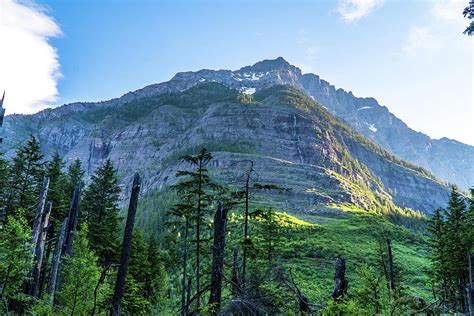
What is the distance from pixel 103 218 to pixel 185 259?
1030 centimetres

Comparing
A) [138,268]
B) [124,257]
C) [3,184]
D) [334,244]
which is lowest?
[138,268]

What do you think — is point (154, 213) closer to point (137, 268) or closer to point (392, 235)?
point (392, 235)

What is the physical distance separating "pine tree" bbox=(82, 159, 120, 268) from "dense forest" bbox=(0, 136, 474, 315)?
0.10 m

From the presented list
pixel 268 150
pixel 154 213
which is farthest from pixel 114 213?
pixel 268 150

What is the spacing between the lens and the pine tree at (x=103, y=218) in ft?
96.1

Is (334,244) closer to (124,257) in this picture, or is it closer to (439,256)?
(439,256)

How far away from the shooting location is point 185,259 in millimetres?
24359

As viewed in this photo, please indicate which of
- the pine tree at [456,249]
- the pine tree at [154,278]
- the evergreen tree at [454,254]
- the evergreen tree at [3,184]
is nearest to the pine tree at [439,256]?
the evergreen tree at [454,254]

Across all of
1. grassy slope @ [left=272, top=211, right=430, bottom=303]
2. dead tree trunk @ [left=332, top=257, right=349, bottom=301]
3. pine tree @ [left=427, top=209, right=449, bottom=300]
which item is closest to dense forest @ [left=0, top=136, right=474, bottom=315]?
dead tree trunk @ [left=332, top=257, right=349, bottom=301]

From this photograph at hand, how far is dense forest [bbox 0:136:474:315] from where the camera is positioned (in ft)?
29.3

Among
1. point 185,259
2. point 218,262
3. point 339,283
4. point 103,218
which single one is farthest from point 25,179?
point 339,283

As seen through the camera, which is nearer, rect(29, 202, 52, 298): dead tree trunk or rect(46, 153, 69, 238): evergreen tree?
rect(29, 202, 52, 298): dead tree trunk

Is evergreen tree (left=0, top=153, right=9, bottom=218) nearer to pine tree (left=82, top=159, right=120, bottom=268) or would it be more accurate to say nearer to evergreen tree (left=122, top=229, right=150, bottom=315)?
pine tree (left=82, top=159, right=120, bottom=268)

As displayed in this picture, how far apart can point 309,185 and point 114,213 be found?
117 meters
